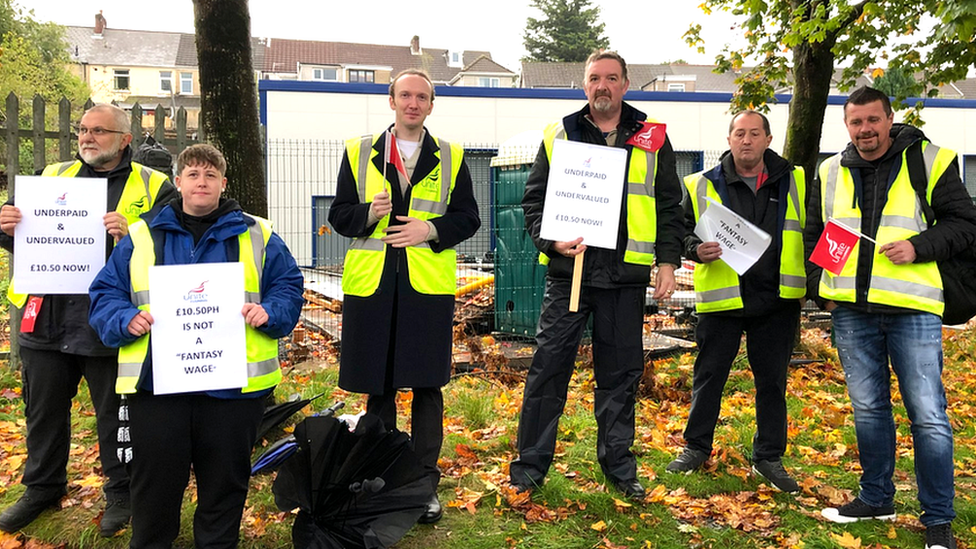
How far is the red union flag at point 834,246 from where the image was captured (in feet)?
12.8

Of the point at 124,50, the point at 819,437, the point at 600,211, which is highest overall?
the point at 124,50

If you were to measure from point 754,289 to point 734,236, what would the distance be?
0.32 metres

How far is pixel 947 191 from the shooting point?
12.4 feet

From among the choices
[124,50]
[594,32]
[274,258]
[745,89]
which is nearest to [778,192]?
[274,258]

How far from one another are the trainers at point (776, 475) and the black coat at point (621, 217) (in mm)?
1367

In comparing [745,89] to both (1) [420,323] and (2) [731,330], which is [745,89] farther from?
(1) [420,323]

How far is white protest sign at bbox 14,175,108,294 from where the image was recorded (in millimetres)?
3732

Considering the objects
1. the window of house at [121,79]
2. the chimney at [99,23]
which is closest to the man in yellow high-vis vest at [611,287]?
the window of house at [121,79]

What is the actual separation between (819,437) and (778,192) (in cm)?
212

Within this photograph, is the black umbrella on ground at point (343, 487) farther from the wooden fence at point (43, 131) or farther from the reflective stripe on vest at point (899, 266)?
the wooden fence at point (43, 131)

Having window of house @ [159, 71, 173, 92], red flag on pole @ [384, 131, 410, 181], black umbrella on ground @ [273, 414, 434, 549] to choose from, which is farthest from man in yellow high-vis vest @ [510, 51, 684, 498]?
window of house @ [159, 71, 173, 92]

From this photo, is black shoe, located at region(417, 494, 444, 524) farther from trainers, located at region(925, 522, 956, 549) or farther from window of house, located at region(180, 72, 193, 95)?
window of house, located at region(180, 72, 193, 95)

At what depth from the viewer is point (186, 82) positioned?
6438 centimetres

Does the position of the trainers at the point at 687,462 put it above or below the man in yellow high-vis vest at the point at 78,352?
below
